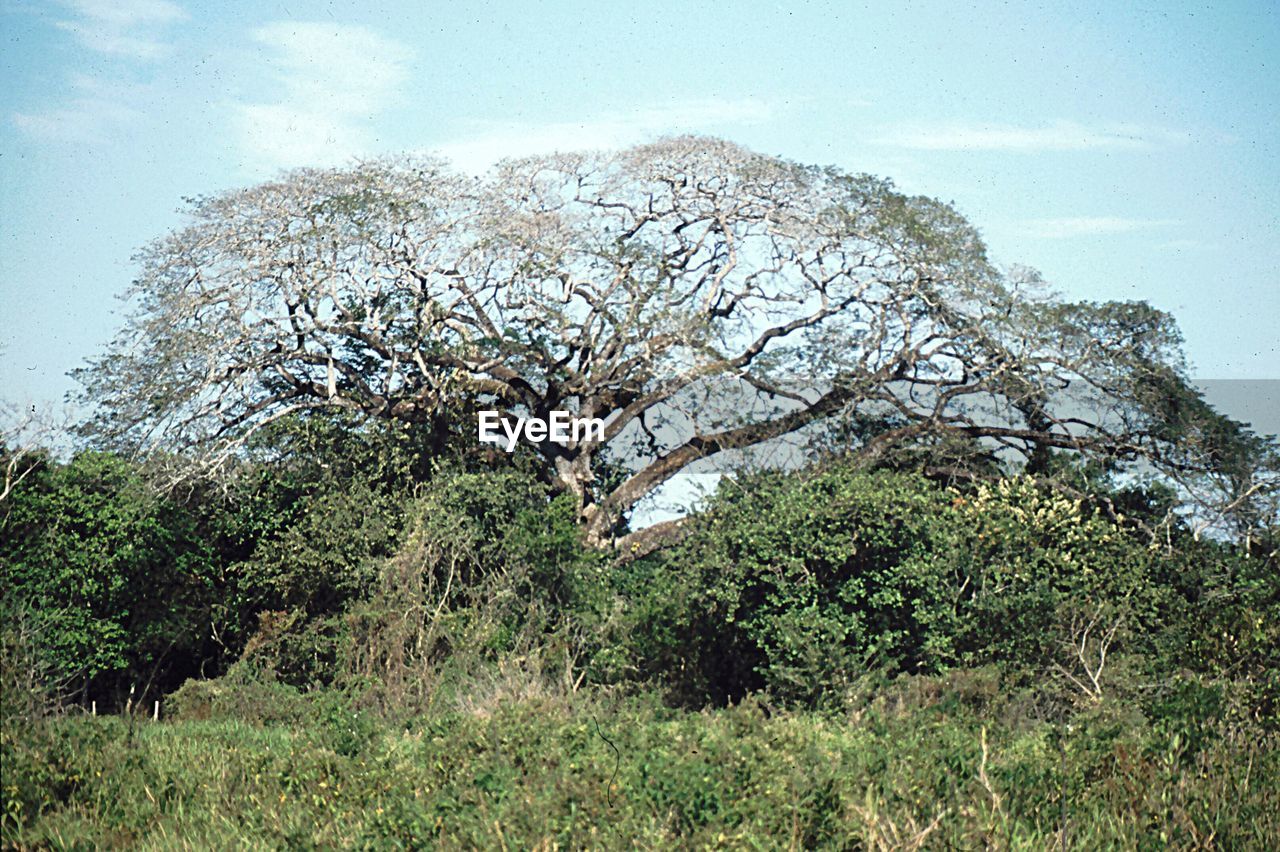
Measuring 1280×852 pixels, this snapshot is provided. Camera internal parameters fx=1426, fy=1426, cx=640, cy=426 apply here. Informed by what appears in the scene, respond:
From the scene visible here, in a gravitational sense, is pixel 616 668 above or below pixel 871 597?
below

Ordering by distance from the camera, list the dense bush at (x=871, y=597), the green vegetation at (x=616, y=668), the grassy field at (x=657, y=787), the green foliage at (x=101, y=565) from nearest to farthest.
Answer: the grassy field at (x=657, y=787) < the green vegetation at (x=616, y=668) < the dense bush at (x=871, y=597) < the green foliage at (x=101, y=565)

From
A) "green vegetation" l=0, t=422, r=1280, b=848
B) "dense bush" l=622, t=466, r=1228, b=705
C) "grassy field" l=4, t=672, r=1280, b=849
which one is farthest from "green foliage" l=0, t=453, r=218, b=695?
"grassy field" l=4, t=672, r=1280, b=849

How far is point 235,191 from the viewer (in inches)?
742

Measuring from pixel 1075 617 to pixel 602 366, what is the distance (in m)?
7.71

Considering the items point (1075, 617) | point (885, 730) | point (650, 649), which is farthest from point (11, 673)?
point (1075, 617)

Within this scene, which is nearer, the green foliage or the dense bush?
the dense bush

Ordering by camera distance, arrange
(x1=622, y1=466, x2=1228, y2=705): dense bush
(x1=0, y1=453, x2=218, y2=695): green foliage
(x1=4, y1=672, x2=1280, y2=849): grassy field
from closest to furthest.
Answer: (x1=4, y1=672, x2=1280, y2=849): grassy field < (x1=622, y1=466, x2=1228, y2=705): dense bush < (x1=0, y1=453, x2=218, y2=695): green foliage

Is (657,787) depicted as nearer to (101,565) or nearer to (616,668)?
(616,668)

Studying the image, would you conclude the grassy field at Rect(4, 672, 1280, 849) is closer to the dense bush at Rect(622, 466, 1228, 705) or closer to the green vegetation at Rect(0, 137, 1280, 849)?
the green vegetation at Rect(0, 137, 1280, 849)

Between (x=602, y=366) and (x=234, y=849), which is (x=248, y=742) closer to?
(x=234, y=849)

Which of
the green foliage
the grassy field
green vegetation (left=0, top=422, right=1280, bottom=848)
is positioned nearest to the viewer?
the grassy field

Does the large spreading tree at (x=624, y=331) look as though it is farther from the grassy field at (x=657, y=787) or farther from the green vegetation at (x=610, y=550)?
the grassy field at (x=657, y=787)

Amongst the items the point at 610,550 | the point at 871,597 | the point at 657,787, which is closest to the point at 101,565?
the point at 610,550

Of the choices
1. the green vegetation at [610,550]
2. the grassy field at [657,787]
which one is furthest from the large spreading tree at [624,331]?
the grassy field at [657,787]
